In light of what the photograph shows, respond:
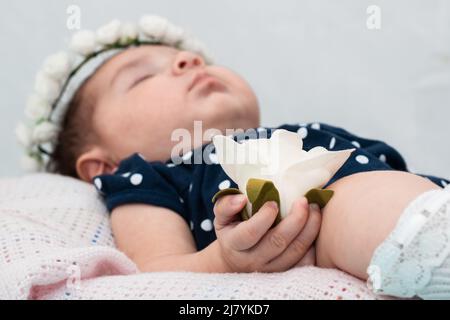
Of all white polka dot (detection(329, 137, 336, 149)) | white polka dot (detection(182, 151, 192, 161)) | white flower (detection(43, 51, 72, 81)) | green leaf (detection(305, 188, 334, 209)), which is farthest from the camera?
white flower (detection(43, 51, 72, 81))

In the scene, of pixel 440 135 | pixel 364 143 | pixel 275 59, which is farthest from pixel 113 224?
pixel 440 135

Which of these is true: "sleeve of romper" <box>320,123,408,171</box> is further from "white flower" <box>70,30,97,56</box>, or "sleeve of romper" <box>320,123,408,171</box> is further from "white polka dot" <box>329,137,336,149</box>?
"white flower" <box>70,30,97,56</box>

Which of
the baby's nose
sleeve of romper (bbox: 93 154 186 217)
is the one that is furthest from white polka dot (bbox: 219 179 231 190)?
the baby's nose

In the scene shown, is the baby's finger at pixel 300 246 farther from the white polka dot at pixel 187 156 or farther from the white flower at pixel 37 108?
the white flower at pixel 37 108

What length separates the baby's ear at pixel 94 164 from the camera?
3.97 feet

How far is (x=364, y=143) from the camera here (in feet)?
3.43

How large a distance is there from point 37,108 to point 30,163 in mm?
115

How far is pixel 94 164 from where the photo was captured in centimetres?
123

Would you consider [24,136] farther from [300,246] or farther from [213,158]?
[300,246]

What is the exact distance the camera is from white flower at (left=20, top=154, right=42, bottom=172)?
1361 millimetres

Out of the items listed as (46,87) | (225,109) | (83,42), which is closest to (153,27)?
(83,42)

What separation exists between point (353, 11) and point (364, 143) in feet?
2.05

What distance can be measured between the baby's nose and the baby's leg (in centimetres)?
54

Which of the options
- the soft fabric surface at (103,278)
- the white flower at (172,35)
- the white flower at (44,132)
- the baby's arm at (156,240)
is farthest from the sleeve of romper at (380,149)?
the white flower at (44,132)
